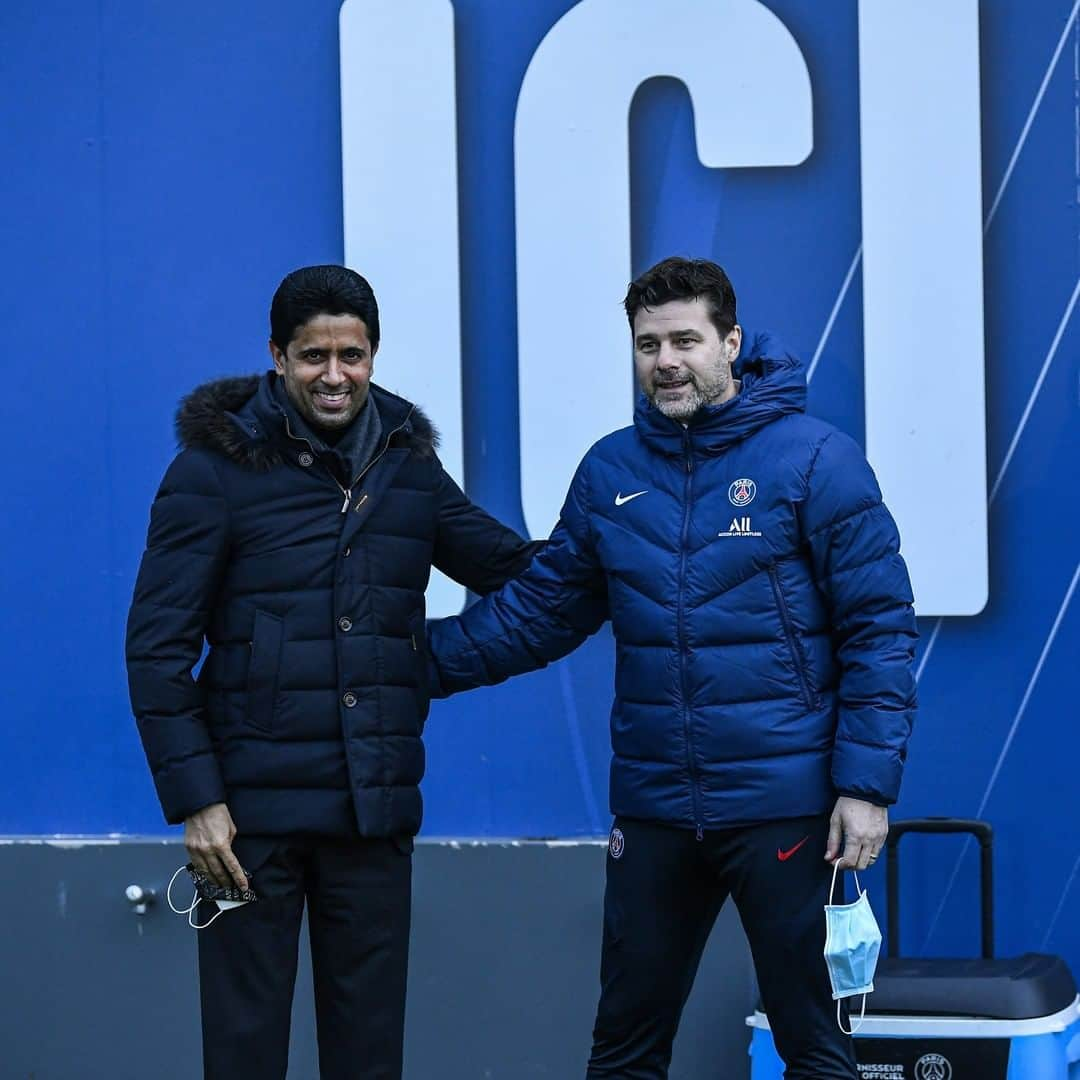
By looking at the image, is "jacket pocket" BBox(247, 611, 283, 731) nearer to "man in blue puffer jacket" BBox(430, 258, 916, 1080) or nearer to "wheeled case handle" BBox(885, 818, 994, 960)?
"man in blue puffer jacket" BBox(430, 258, 916, 1080)

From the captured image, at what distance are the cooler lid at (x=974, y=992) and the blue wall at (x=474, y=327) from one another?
16.9 inches

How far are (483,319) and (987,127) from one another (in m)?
1.30

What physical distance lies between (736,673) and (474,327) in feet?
5.18

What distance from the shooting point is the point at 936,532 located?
13.9 feet

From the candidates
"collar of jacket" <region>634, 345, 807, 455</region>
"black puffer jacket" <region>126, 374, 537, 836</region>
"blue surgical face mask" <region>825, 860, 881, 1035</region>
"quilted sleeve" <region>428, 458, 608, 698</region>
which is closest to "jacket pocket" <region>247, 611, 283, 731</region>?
"black puffer jacket" <region>126, 374, 537, 836</region>

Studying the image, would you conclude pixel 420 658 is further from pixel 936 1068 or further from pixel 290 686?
pixel 936 1068

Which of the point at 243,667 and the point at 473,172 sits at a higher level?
the point at 473,172

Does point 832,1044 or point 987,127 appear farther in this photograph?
point 987,127

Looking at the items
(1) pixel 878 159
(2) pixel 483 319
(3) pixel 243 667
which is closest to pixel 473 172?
(2) pixel 483 319

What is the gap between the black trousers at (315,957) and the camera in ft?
10.1

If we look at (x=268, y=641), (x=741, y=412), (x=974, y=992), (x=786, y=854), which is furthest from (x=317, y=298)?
(x=974, y=992)

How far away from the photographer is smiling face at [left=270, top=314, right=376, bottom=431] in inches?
121

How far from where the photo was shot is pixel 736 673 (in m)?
3.06

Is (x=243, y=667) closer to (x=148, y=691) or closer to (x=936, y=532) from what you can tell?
(x=148, y=691)
